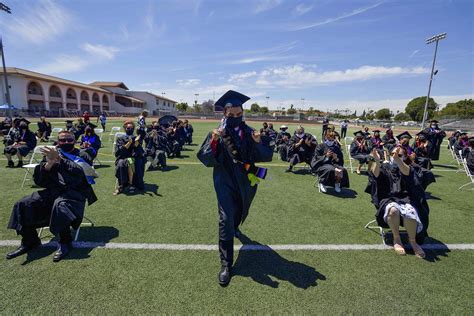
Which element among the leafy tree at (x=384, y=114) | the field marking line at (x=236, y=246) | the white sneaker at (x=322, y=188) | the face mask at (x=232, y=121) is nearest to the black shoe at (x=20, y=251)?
the field marking line at (x=236, y=246)

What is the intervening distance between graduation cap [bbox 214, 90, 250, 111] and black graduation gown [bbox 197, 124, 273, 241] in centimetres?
32

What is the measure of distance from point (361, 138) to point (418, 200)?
6319 mm

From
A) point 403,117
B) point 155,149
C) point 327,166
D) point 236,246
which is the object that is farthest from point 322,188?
point 403,117

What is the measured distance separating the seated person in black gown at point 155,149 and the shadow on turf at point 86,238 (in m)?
5.21

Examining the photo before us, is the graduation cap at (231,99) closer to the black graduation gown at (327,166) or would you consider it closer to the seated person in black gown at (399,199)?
the seated person in black gown at (399,199)

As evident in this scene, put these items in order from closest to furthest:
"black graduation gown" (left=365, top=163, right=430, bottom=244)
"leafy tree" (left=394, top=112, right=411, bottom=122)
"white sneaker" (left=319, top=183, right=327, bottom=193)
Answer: "black graduation gown" (left=365, top=163, right=430, bottom=244) < "white sneaker" (left=319, top=183, right=327, bottom=193) < "leafy tree" (left=394, top=112, right=411, bottom=122)

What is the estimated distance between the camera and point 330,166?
7098 millimetres

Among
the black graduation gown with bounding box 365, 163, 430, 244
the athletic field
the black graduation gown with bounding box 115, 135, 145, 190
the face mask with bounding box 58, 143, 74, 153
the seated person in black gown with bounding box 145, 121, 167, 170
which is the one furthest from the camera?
the seated person in black gown with bounding box 145, 121, 167, 170

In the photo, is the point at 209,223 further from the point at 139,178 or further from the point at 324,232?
the point at 139,178

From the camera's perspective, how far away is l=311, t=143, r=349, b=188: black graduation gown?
692cm

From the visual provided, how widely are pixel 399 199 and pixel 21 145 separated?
36.7 feet

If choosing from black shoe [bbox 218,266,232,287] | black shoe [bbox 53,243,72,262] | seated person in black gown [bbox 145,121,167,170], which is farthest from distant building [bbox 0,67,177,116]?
black shoe [bbox 218,266,232,287]

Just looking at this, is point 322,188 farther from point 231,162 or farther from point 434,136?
point 434,136

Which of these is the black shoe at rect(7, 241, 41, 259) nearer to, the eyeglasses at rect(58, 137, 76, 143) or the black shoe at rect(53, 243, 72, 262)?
the black shoe at rect(53, 243, 72, 262)
